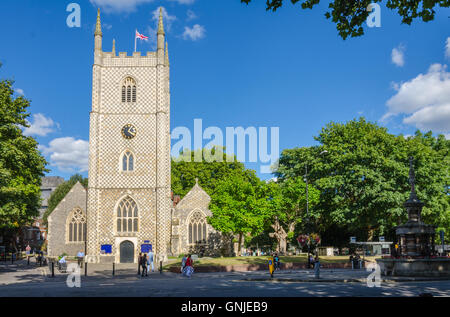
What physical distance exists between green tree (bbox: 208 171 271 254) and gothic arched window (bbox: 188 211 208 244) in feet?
19.9

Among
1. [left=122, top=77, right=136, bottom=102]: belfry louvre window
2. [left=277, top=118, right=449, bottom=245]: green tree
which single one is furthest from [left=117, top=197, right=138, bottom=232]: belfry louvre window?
[left=277, top=118, right=449, bottom=245]: green tree

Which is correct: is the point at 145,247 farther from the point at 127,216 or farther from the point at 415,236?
the point at 415,236

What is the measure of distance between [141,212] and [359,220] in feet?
69.8

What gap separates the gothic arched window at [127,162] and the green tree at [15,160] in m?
11.1

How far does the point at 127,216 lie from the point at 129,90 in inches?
530

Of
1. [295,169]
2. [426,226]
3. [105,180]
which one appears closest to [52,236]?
[105,180]

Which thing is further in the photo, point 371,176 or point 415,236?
point 371,176

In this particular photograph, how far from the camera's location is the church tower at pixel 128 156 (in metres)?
40.9

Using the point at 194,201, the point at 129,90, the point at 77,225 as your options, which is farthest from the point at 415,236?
the point at 77,225

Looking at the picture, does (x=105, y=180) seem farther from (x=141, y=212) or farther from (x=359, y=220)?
(x=359, y=220)

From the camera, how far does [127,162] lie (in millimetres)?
42500

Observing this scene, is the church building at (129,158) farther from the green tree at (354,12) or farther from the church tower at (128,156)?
the green tree at (354,12)
